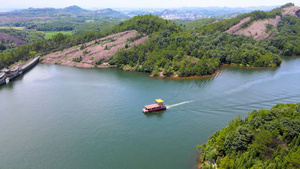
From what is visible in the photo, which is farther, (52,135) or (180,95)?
(180,95)

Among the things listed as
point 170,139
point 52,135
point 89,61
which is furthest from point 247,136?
point 89,61

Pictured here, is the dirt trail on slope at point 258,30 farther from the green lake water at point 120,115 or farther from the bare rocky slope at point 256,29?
the green lake water at point 120,115

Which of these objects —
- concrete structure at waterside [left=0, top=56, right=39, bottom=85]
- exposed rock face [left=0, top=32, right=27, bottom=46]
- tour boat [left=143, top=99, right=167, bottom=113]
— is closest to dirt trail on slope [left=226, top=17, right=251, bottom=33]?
tour boat [left=143, top=99, right=167, bottom=113]

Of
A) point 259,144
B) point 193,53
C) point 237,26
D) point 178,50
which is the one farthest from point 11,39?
point 259,144

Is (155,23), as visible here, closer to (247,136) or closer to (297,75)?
(297,75)

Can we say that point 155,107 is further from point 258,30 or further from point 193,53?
point 258,30

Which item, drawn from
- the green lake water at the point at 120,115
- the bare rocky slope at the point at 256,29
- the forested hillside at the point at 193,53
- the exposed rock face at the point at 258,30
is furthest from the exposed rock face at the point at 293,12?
the green lake water at the point at 120,115
